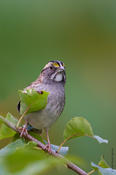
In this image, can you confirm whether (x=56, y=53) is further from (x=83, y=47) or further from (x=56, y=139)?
(x=56, y=139)

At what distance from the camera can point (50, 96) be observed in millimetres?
1908

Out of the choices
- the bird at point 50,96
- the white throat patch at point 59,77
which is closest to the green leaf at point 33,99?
the bird at point 50,96

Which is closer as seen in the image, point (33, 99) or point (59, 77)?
point (33, 99)

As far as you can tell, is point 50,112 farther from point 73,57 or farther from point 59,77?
point 73,57

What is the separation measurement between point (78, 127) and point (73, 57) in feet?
6.90

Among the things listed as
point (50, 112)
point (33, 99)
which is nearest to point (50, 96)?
point (50, 112)

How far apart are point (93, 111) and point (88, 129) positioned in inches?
69.1

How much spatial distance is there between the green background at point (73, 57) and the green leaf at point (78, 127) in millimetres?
1088

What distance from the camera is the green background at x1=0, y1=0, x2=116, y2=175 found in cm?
236

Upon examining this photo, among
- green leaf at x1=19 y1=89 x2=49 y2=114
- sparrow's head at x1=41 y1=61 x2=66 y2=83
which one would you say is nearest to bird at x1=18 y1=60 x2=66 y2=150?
sparrow's head at x1=41 y1=61 x2=66 y2=83

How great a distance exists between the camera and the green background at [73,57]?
7.73 ft

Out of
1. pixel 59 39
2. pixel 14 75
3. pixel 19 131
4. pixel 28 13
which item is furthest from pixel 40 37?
pixel 19 131

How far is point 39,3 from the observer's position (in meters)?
2.29

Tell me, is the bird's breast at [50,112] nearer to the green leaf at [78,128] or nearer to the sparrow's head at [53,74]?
the sparrow's head at [53,74]
